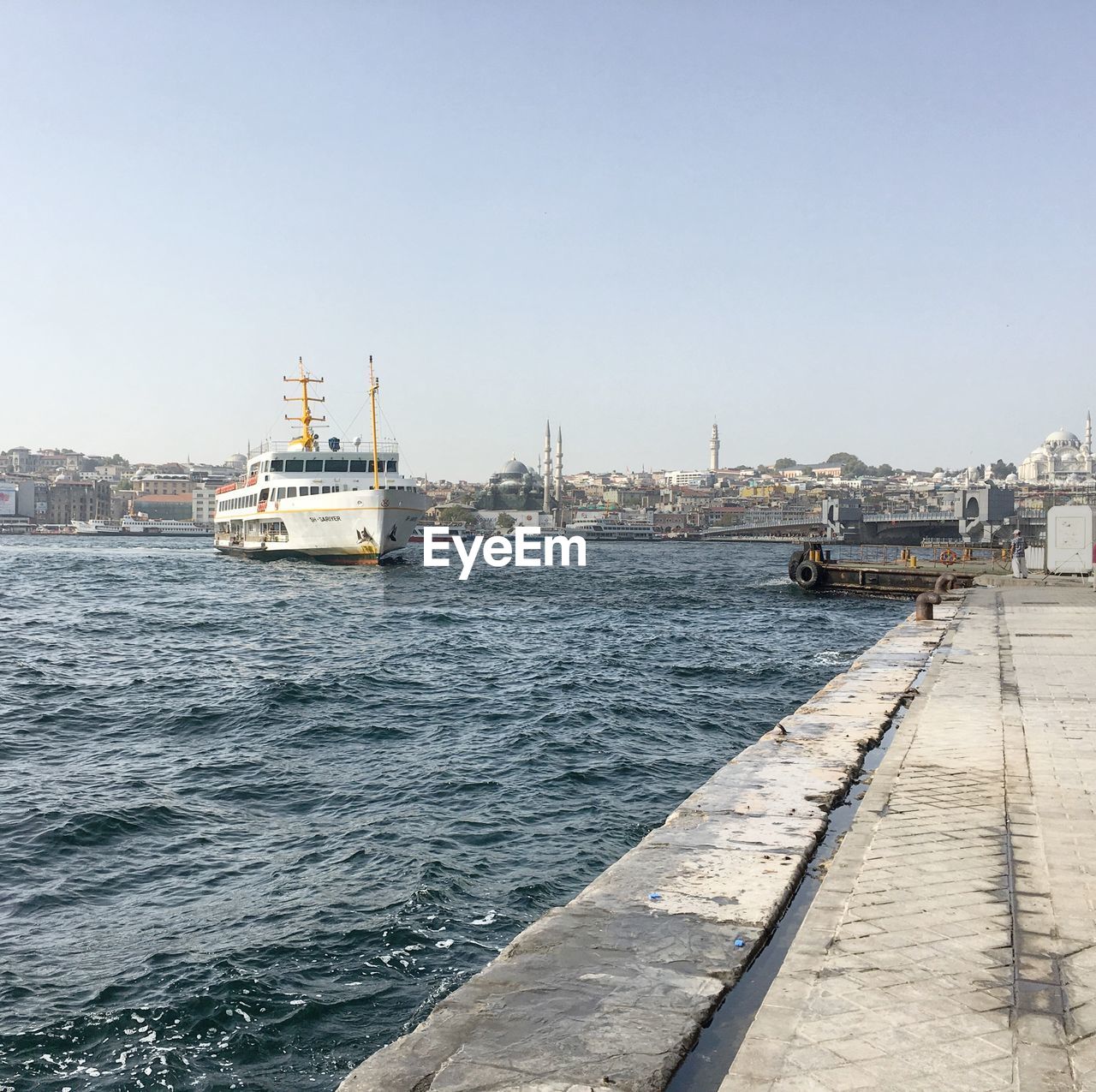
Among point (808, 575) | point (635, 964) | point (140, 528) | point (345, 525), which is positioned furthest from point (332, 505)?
point (140, 528)

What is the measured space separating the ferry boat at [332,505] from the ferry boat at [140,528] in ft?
369

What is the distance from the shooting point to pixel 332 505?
5503cm

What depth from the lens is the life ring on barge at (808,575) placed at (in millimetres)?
43094

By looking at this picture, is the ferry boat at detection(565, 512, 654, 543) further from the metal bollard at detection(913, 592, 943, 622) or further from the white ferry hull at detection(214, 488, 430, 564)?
the metal bollard at detection(913, 592, 943, 622)

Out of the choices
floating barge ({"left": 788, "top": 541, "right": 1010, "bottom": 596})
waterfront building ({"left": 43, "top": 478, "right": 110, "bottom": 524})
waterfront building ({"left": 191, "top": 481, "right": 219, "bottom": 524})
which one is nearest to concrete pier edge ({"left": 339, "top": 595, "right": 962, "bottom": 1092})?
floating barge ({"left": 788, "top": 541, "right": 1010, "bottom": 596})

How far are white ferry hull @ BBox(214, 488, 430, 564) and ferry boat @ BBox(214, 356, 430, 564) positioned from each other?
46 mm

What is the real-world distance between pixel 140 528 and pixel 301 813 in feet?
585

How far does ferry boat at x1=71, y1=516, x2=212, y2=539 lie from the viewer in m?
171

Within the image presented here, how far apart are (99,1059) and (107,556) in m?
87.5

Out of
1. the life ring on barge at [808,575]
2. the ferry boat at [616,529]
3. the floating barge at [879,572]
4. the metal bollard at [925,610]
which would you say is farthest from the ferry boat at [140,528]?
the metal bollard at [925,610]

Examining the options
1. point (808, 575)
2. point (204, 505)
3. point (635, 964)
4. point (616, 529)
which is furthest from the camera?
point (204, 505)

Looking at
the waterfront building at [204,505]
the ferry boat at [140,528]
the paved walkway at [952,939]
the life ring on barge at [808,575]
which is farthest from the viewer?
the waterfront building at [204,505]

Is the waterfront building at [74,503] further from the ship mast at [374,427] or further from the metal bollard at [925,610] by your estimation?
the metal bollard at [925,610]

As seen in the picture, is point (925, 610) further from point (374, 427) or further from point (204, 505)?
point (204, 505)
